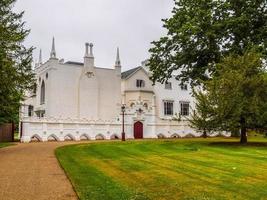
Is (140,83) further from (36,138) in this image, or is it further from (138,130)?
(36,138)

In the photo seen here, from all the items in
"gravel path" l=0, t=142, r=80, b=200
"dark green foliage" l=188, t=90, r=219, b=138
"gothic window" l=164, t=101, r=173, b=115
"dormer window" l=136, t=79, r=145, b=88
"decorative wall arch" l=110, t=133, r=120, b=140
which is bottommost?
"gravel path" l=0, t=142, r=80, b=200

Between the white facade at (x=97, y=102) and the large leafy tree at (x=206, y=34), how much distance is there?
11695 millimetres

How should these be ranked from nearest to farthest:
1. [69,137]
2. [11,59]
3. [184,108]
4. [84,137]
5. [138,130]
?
[11,59], [69,137], [84,137], [138,130], [184,108]

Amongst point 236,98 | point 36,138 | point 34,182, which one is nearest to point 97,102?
point 36,138

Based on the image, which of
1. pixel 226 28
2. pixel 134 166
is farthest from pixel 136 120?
pixel 134 166

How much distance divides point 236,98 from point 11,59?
52.1 feet

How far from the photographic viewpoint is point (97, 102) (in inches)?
2135

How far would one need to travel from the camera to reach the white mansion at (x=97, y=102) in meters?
45.1

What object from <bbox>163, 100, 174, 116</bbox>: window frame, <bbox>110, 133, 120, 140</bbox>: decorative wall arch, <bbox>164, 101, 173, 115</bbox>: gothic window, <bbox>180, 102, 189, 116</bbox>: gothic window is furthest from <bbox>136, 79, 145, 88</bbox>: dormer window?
<bbox>110, 133, 120, 140</bbox>: decorative wall arch

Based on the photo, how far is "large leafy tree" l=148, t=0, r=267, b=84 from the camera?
1319 inches

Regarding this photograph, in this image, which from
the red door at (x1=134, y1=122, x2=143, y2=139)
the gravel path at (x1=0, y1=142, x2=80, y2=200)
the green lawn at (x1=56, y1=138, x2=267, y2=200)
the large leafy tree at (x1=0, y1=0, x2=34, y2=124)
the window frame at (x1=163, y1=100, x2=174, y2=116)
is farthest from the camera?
the window frame at (x1=163, y1=100, x2=174, y2=116)

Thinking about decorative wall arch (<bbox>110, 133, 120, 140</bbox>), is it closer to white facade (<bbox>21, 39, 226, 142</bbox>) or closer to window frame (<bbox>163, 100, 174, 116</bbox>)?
white facade (<bbox>21, 39, 226, 142</bbox>)

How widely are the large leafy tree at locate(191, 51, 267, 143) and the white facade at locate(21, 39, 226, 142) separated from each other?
58.5 ft

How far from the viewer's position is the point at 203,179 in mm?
12641
